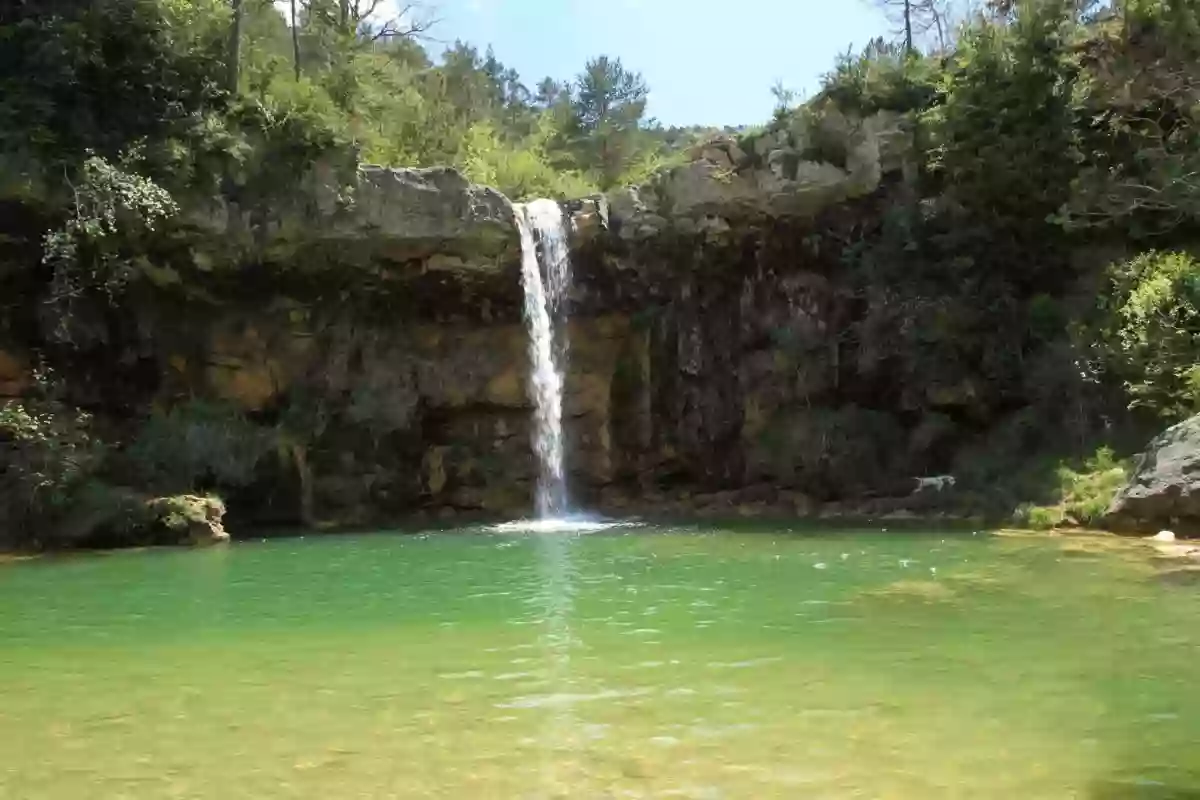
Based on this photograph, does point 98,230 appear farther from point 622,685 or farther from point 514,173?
point 622,685

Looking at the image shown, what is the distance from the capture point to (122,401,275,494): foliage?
1552 cm

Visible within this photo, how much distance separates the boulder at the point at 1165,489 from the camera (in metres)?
10.9

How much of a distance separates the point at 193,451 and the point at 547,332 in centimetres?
668

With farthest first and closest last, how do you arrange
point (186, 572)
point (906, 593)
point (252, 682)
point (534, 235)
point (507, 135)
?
point (507, 135)
point (534, 235)
point (186, 572)
point (906, 593)
point (252, 682)

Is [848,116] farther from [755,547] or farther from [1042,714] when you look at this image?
[1042,714]

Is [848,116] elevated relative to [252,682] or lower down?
elevated

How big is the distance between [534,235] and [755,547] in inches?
359

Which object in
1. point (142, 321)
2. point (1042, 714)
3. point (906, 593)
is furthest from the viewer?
point (142, 321)

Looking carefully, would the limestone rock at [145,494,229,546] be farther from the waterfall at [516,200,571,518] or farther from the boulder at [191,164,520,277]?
the waterfall at [516,200,571,518]

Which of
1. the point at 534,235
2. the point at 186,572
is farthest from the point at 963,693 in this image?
the point at 534,235

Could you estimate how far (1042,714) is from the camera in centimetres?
455

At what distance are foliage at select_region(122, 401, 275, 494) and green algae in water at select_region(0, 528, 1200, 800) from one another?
19.8 feet

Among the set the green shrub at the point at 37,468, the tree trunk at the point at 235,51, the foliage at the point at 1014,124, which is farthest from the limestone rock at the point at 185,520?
the foliage at the point at 1014,124

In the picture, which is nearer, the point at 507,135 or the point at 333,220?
the point at 333,220
